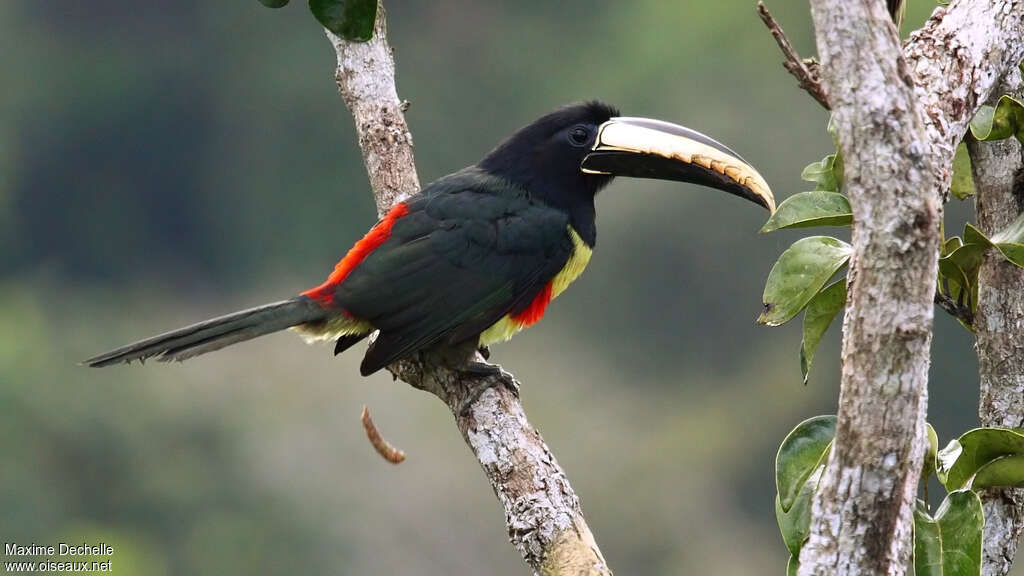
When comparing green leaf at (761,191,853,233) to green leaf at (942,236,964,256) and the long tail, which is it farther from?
the long tail

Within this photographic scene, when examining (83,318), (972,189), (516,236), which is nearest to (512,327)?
(516,236)

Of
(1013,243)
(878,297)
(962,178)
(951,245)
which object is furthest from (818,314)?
(878,297)

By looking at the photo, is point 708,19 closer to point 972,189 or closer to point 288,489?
point 288,489

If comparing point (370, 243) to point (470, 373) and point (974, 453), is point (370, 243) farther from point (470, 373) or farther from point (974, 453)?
point (974, 453)

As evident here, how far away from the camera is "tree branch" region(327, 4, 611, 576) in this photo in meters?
2.91

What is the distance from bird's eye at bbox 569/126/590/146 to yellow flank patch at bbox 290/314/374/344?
0.86 m

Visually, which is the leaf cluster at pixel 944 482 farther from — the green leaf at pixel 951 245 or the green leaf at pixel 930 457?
the green leaf at pixel 951 245

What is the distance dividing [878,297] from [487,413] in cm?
148

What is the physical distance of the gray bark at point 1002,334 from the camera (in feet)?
8.95

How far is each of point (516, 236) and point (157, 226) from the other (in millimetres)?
24387

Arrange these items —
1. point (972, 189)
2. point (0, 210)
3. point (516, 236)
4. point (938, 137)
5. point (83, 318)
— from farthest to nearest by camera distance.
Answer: point (0, 210), point (83, 318), point (516, 236), point (972, 189), point (938, 137)

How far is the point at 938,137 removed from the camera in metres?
2.49

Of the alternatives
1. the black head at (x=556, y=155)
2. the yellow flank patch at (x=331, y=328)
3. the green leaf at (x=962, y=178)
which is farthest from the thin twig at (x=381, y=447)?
the green leaf at (x=962, y=178)

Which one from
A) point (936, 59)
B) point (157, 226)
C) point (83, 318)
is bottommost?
point (936, 59)
